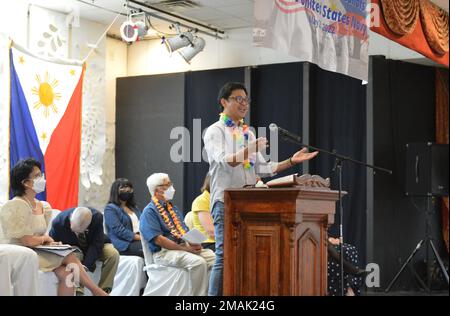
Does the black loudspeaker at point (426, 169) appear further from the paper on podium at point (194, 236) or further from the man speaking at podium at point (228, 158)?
the man speaking at podium at point (228, 158)

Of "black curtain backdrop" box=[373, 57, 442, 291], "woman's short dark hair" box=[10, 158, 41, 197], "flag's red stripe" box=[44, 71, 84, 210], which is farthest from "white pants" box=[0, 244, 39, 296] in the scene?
"black curtain backdrop" box=[373, 57, 442, 291]

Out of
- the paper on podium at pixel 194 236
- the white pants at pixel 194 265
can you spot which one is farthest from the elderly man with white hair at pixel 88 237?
the paper on podium at pixel 194 236

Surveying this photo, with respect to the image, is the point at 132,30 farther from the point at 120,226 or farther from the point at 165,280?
the point at 165,280

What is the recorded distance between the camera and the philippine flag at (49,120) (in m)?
6.84

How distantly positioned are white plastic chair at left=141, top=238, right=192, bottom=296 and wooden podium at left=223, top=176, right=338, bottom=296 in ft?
5.15

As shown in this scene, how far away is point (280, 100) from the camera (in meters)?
8.23

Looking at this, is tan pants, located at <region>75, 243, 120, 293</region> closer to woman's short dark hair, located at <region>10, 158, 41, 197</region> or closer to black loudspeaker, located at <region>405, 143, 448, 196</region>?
woman's short dark hair, located at <region>10, 158, 41, 197</region>

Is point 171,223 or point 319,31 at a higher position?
point 319,31

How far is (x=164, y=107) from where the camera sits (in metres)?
8.61

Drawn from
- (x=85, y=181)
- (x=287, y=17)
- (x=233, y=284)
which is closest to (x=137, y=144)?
(x=85, y=181)

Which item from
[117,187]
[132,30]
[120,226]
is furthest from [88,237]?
[132,30]

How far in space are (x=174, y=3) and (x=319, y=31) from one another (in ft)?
8.17

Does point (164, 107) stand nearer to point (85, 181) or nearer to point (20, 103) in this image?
point (85, 181)

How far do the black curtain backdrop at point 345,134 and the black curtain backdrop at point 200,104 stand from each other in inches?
37.2
